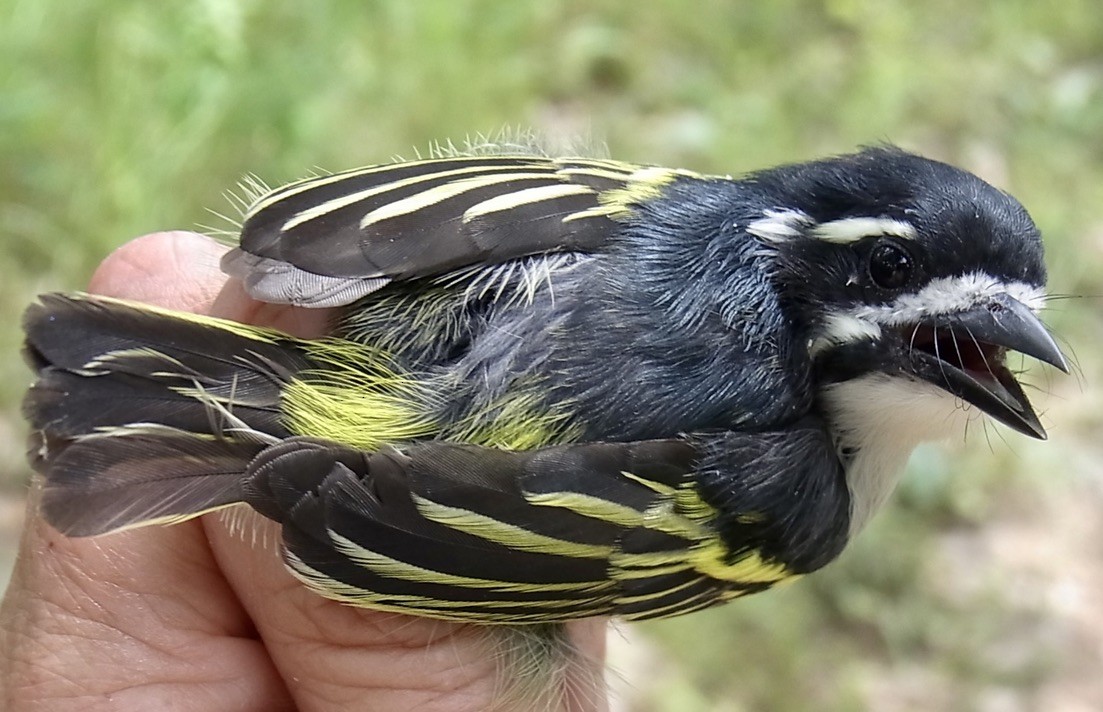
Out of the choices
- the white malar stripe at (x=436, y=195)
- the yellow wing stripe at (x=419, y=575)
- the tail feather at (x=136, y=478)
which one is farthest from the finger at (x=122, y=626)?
the white malar stripe at (x=436, y=195)

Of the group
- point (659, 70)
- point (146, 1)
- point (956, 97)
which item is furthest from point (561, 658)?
point (956, 97)

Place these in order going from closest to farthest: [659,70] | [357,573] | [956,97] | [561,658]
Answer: [357,573] < [561,658] < [659,70] < [956,97]

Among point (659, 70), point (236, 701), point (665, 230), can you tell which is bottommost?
point (236, 701)

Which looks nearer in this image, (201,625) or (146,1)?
(201,625)

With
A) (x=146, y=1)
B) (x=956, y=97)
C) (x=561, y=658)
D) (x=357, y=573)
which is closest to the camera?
(x=357, y=573)

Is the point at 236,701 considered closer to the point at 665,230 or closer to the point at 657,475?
the point at 657,475

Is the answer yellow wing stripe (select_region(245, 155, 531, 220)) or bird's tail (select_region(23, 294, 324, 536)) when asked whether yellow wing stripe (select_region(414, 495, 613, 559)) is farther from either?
yellow wing stripe (select_region(245, 155, 531, 220))

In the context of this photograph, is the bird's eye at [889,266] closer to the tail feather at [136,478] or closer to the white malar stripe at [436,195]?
the white malar stripe at [436,195]

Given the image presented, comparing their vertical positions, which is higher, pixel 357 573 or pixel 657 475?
pixel 657 475
